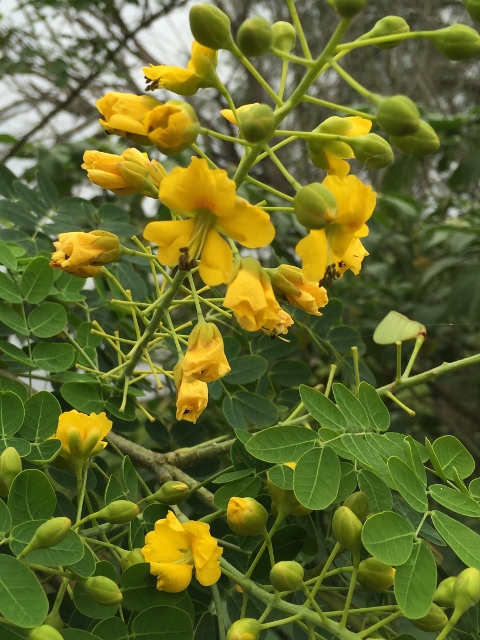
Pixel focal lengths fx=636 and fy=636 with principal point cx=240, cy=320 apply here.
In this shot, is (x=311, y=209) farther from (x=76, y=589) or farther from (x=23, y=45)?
(x=23, y=45)

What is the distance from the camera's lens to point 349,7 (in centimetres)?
55

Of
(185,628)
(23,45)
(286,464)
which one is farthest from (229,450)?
(23,45)

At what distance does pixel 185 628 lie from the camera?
615 mm

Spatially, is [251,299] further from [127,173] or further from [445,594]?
[445,594]

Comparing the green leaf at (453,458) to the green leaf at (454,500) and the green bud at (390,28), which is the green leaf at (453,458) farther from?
the green bud at (390,28)

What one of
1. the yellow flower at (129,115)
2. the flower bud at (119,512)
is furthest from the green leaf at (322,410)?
the yellow flower at (129,115)

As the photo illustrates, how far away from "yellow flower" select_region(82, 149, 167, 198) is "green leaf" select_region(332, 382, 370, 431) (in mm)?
297

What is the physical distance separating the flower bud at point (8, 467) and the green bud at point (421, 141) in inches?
18.7

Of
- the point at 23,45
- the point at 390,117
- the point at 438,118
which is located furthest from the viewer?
the point at 23,45

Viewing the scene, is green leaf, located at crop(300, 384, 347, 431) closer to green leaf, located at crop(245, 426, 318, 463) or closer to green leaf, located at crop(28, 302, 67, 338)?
green leaf, located at crop(245, 426, 318, 463)

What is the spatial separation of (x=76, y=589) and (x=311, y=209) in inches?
17.2

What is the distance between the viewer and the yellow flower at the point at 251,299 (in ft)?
1.95

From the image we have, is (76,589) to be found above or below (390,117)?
below

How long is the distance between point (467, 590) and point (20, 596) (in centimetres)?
39
